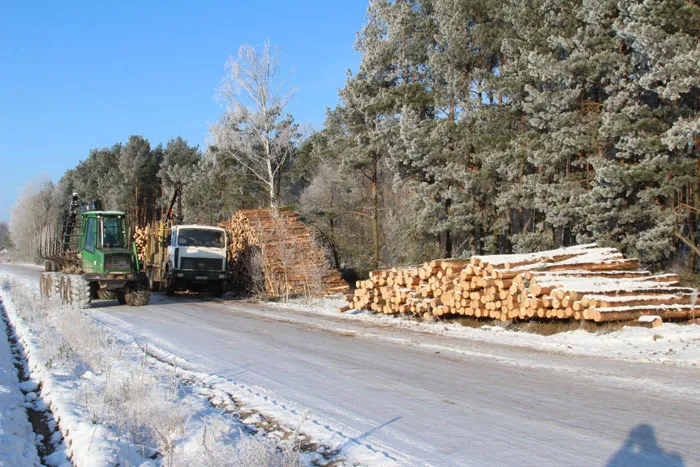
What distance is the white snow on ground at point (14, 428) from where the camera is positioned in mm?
5211

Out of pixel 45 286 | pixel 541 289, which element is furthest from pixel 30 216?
pixel 541 289

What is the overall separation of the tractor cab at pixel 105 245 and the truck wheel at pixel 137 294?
57 cm

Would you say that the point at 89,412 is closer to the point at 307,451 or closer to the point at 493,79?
the point at 307,451

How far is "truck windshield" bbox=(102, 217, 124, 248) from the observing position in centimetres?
1959

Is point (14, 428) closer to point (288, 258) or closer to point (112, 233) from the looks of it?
point (112, 233)

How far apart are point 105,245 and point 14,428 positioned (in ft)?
47.2

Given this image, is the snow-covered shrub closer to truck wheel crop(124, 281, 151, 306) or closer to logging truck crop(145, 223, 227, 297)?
truck wheel crop(124, 281, 151, 306)

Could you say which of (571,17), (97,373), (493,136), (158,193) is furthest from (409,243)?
(158,193)

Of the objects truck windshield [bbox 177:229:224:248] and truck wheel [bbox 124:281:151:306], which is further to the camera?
truck windshield [bbox 177:229:224:248]

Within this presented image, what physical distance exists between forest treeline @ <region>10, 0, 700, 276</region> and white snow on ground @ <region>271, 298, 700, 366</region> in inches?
303

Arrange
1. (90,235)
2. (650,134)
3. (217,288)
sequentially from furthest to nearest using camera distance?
(217,288), (90,235), (650,134)

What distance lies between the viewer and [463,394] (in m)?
7.14

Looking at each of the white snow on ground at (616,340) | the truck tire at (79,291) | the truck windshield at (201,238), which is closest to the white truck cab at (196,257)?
the truck windshield at (201,238)

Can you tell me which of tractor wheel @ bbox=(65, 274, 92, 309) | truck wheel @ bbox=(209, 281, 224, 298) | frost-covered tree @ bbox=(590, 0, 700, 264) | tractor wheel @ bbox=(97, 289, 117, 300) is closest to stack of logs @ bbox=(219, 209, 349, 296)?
truck wheel @ bbox=(209, 281, 224, 298)
